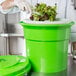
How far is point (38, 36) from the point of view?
0.81 metres

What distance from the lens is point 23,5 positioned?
1058mm

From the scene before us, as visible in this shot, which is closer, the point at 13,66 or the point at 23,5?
the point at 13,66

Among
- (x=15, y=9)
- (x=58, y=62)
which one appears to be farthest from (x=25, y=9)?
(x=58, y=62)

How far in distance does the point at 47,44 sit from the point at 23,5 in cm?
37

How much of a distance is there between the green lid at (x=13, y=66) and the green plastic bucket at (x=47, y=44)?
69mm

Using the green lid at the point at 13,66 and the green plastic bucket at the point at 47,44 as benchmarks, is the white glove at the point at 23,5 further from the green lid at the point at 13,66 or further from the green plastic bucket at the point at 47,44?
the green lid at the point at 13,66

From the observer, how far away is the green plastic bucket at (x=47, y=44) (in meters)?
0.79

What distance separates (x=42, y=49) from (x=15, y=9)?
42 cm

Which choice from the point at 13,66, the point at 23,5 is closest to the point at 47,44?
the point at 13,66

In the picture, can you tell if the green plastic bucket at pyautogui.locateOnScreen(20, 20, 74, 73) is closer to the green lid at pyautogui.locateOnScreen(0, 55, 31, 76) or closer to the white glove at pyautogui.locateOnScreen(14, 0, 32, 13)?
the green lid at pyautogui.locateOnScreen(0, 55, 31, 76)

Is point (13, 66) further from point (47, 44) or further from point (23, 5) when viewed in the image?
point (23, 5)

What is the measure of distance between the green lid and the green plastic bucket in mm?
69

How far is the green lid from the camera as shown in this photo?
0.70 meters

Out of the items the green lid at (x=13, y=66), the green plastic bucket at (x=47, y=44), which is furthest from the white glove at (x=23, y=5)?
the green lid at (x=13, y=66)
